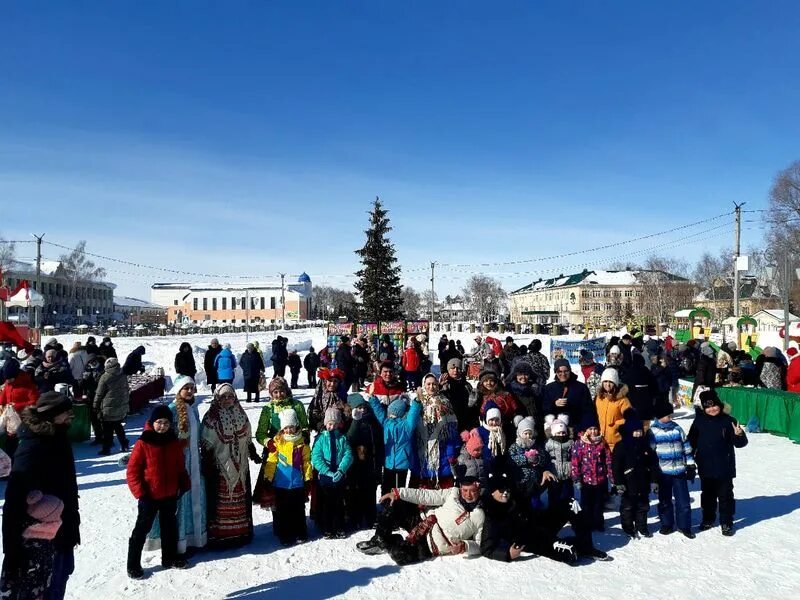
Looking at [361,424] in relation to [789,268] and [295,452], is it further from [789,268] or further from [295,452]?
[789,268]

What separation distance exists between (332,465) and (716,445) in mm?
3605

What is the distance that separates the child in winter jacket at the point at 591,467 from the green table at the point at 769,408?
641 cm

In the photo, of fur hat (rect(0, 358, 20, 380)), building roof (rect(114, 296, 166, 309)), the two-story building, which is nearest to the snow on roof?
building roof (rect(114, 296, 166, 309))

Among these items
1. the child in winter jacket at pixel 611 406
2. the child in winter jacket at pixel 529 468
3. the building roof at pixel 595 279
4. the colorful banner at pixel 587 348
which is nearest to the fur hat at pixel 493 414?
the child in winter jacket at pixel 529 468

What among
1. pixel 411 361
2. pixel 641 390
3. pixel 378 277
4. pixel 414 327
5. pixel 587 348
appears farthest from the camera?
pixel 378 277

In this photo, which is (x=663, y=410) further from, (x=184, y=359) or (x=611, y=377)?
(x=184, y=359)

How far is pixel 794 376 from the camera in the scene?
10.4m

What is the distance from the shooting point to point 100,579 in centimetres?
438

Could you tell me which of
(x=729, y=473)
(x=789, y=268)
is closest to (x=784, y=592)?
(x=729, y=473)

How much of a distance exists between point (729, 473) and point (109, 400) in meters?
8.11

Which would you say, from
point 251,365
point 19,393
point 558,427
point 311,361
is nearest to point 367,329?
point 311,361

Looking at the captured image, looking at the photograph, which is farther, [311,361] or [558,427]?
[311,361]

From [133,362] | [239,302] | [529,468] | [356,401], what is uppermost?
[239,302]

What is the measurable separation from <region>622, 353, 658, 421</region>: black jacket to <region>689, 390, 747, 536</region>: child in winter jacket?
3.40 ft
